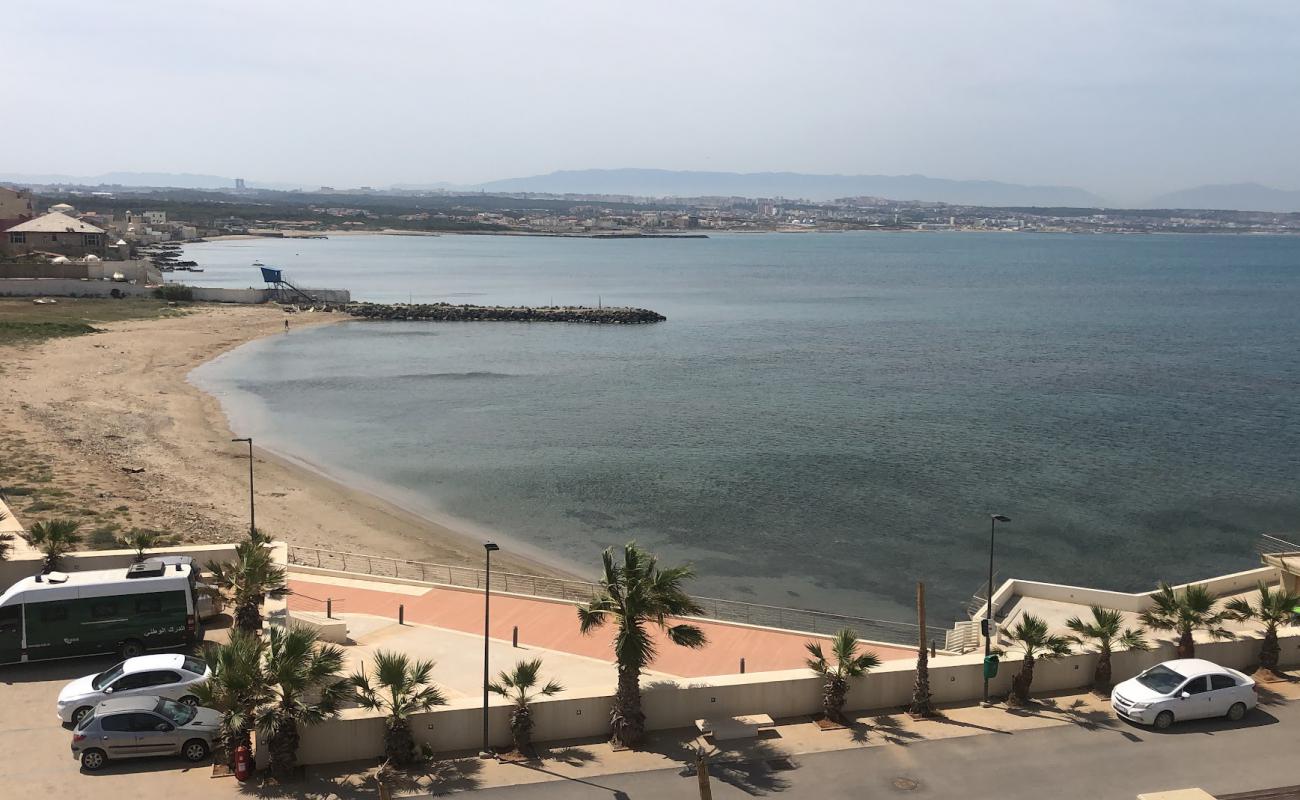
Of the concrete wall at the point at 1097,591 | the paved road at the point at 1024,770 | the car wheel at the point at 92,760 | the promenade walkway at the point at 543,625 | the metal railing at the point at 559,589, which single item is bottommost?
the metal railing at the point at 559,589

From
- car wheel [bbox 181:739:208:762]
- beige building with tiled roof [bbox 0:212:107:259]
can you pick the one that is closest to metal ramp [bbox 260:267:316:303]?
beige building with tiled roof [bbox 0:212:107:259]

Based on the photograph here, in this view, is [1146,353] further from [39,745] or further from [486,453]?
[39,745]

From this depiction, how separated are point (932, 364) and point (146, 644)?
64198 mm

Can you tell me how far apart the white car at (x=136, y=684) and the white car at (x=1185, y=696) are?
13565 millimetres

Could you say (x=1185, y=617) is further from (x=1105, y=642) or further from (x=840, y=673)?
(x=840, y=673)

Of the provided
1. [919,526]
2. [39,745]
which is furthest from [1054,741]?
[919,526]

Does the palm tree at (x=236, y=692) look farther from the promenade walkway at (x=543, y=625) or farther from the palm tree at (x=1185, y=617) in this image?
the palm tree at (x=1185, y=617)

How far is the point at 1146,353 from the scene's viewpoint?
259 feet

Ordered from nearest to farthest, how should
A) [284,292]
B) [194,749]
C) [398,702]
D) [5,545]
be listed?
1. [398,702]
2. [194,749]
3. [5,545]
4. [284,292]

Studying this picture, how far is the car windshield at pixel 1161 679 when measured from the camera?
14.8 m

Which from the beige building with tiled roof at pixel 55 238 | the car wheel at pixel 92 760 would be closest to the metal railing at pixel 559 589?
the car wheel at pixel 92 760

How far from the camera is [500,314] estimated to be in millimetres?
102375

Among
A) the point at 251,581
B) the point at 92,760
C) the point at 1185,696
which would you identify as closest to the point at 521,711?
the point at 92,760

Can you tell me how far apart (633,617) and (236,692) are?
17.2 feet
